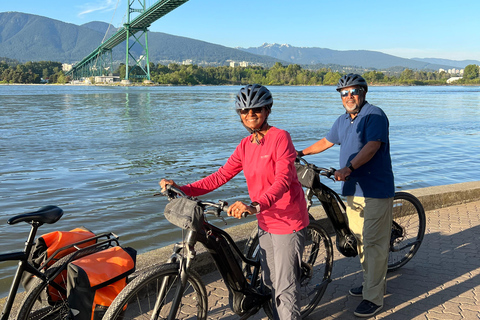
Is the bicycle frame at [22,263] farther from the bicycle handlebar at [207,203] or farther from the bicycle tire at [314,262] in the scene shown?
the bicycle tire at [314,262]

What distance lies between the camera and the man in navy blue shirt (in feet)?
11.6

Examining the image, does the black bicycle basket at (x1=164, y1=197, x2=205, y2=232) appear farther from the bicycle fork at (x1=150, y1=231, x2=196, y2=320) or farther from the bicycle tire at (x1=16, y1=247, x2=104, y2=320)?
the bicycle tire at (x1=16, y1=247, x2=104, y2=320)

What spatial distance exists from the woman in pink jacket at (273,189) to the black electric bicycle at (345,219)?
17.7 inches

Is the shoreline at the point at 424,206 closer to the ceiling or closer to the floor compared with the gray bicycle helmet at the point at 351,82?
closer to the floor

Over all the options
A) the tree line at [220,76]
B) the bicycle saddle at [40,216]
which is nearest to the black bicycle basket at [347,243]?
the bicycle saddle at [40,216]

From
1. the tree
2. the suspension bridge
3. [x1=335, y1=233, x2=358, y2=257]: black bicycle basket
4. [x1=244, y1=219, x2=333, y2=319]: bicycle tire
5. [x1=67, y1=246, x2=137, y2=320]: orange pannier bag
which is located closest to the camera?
[x1=67, y1=246, x2=137, y2=320]: orange pannier bag

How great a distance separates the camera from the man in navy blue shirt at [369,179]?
353cm

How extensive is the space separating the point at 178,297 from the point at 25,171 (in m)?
9.62

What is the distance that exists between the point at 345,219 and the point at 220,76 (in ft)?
446

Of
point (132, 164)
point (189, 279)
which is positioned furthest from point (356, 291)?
point (132, 164)

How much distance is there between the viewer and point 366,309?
3.59 metres

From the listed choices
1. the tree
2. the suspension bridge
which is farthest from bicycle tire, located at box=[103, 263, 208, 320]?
the tree

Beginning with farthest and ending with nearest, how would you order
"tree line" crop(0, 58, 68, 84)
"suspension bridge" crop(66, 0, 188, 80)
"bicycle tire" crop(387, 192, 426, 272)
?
1. "tree line" crop(0, 58, 68, 84)
2. "suspension bridge" crop(66, 0, 188, 80)
3. "bicycle tire" crop(387, 192, 426, 272)

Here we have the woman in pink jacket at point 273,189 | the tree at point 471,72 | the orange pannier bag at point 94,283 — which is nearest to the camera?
the orange pannier bag at point 94,283
